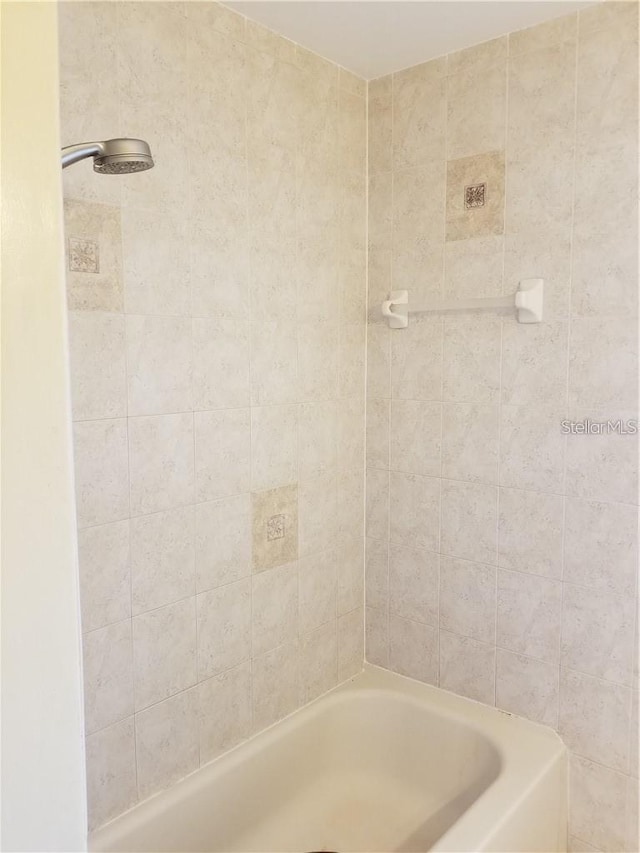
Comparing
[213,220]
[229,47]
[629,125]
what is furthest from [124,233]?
[629,125]

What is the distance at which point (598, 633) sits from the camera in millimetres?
1750

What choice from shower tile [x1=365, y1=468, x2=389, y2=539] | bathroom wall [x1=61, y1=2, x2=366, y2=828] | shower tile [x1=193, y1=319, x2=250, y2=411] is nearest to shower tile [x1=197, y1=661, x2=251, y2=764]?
A: bathroom wall [x1=61, y1=2, x2=366, y2=828]

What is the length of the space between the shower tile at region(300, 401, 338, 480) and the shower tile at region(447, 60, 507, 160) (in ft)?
2.75

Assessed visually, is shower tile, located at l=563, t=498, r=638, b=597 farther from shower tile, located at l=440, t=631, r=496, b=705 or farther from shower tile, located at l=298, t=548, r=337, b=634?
shower tile, located at l=298, t=548, r=337, b=634

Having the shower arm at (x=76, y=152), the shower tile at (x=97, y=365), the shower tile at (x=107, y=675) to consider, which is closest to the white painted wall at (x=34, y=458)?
the shower arm at (x=76, y=152)

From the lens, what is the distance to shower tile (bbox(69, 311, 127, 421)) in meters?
1.39

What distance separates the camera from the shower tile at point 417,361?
2014 mm

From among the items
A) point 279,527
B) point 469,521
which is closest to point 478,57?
point 469,521

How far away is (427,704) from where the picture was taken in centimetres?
203

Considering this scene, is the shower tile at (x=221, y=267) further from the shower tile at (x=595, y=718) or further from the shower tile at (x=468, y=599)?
the shower tile at (x=595, y=718)

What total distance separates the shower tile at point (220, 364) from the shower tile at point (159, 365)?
0.03m

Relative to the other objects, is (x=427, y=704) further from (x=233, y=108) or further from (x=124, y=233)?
(x=233, y=108)

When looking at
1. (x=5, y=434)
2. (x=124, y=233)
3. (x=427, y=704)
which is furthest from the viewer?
(x=427, y=704)

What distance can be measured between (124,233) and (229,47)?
597mm
